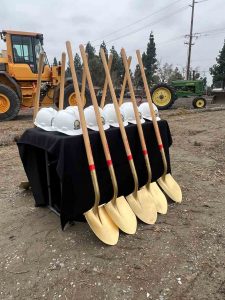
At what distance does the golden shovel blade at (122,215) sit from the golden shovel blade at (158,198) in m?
0.42

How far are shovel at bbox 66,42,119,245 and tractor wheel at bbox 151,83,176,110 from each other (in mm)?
11922

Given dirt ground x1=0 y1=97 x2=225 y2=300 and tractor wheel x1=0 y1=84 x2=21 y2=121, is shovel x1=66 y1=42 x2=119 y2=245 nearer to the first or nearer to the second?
dirt ground x1=0 y1=97 x2=225 y2=300

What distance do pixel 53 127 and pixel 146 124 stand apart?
1.11 metres

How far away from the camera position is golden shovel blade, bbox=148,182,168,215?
3.42m

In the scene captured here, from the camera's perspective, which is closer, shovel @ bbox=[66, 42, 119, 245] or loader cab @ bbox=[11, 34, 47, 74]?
shovel @ bbox=[66, 42, 119, 245]

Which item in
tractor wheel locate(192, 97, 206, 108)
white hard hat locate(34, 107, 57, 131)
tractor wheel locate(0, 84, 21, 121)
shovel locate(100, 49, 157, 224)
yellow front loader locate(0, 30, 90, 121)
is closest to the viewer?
shovel locate(100, 49, 157, 224)

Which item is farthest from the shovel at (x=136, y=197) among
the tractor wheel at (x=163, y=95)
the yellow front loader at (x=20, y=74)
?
the tractor wheel at (x=163, y=95)

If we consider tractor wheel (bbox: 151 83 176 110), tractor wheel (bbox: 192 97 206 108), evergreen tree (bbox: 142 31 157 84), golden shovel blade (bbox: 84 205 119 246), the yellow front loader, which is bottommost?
golden shovel blade (bbox: 84 205 119 246)

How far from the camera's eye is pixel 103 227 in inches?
112

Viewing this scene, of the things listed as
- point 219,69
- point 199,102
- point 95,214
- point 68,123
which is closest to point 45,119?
point 68,123

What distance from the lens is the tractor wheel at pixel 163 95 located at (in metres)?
14.3

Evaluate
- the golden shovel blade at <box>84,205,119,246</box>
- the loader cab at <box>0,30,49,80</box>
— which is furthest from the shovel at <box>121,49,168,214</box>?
the loader cab at <box>0,30,49,80</box>

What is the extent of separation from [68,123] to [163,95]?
12012 mm

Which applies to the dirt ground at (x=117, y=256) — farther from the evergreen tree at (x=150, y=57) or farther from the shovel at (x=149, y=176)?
the evergreen tree at (x=150, y=57)
